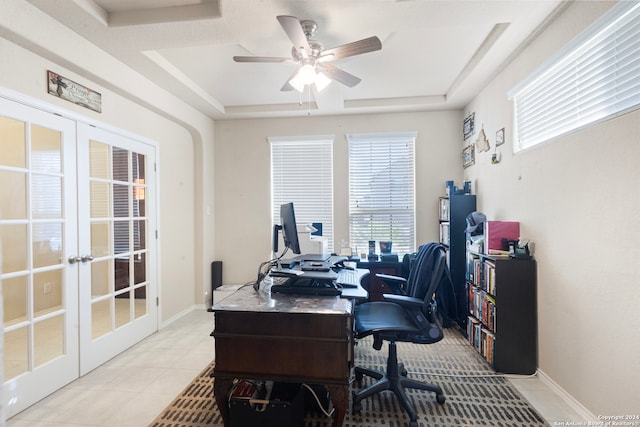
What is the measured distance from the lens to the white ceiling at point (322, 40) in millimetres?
2086

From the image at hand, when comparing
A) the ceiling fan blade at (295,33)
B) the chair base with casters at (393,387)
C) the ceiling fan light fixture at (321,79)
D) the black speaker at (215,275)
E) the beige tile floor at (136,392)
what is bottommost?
the beige tile floor at (136,392)

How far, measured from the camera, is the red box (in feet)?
8.68

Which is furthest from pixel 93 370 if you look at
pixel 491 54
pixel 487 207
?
pixel 491 54

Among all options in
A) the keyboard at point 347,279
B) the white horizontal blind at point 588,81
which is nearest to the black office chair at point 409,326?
the keyboard at point 347,279

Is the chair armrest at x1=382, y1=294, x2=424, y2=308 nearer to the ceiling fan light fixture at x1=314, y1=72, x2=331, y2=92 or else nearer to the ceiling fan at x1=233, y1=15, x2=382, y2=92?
the ceiling fan at x1=233, y1=15, x2=382, y2=92

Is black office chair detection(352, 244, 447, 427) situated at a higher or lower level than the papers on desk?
lower

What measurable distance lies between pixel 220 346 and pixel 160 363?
133 cm

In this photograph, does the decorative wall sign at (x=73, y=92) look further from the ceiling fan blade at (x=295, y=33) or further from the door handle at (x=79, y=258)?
the ceiling fan blade at (x=295, y=33)

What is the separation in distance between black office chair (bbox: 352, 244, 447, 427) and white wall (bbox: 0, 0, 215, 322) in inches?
102

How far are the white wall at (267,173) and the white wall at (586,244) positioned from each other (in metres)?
1.49

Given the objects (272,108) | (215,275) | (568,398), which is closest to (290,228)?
(568,398)

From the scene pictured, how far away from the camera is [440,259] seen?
212 cm

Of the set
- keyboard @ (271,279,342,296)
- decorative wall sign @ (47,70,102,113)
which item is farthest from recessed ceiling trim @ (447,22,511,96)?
decorative wall sign @ (47,70,102,113)

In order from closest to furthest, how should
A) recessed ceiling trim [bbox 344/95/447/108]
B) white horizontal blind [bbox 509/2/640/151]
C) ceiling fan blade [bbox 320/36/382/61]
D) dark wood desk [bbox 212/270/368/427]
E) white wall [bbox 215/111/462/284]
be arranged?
white horizontal blind [bbox 509/2/640/151]
dark wood desk [bbox 212/270/368/427]
ceiling fan blade [bbox 320/36/382/61]
recessed ceiling trim [bbox 344/95/447/108]
white wall [bbox 215/111/462/284]
